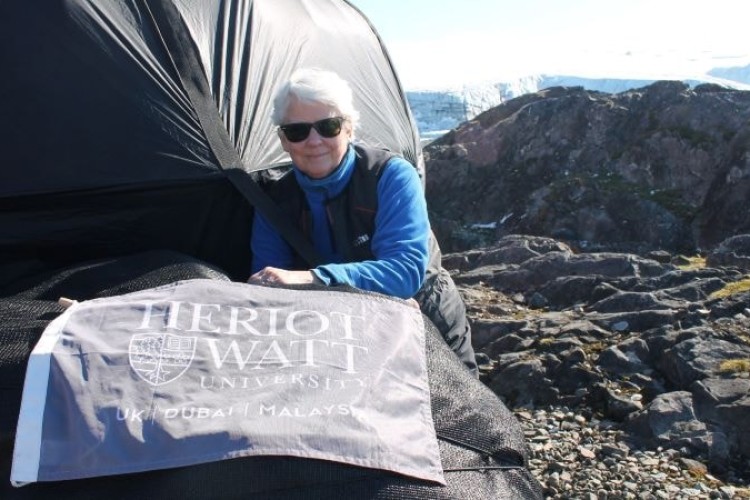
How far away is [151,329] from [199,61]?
257 centimetres

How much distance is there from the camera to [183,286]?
3773mm

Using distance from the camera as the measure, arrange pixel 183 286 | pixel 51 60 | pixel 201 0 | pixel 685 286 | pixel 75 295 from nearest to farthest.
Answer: pixel 183 286, pixel 75 295, pixel 51 60, pixel 201 0, pixel 685 286

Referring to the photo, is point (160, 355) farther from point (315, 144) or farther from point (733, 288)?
point (733, 288)

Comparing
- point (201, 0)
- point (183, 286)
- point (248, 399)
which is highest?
point (201, 0)

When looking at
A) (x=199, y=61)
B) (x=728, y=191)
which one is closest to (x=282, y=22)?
(x=199, y=61)

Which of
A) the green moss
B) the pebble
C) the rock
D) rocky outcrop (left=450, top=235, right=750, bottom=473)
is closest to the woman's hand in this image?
the pebble

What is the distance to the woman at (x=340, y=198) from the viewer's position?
15.4ft

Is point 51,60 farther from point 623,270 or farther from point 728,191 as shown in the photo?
point 728,191

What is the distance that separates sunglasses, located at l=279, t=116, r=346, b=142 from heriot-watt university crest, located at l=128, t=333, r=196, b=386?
5.68ft

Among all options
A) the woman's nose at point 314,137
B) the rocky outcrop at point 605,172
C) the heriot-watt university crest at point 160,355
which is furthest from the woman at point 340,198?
the rocky outcrop at point 605,172

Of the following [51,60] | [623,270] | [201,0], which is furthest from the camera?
[623,270]

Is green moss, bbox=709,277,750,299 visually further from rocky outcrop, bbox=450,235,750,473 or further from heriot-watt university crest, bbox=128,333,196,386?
heriot-watt university crest, bbox=128,333,196,386

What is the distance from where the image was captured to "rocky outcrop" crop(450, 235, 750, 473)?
242 inches

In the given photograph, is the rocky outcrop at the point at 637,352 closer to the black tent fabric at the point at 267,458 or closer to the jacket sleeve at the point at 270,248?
the black tent fabric at the point at 267,458
